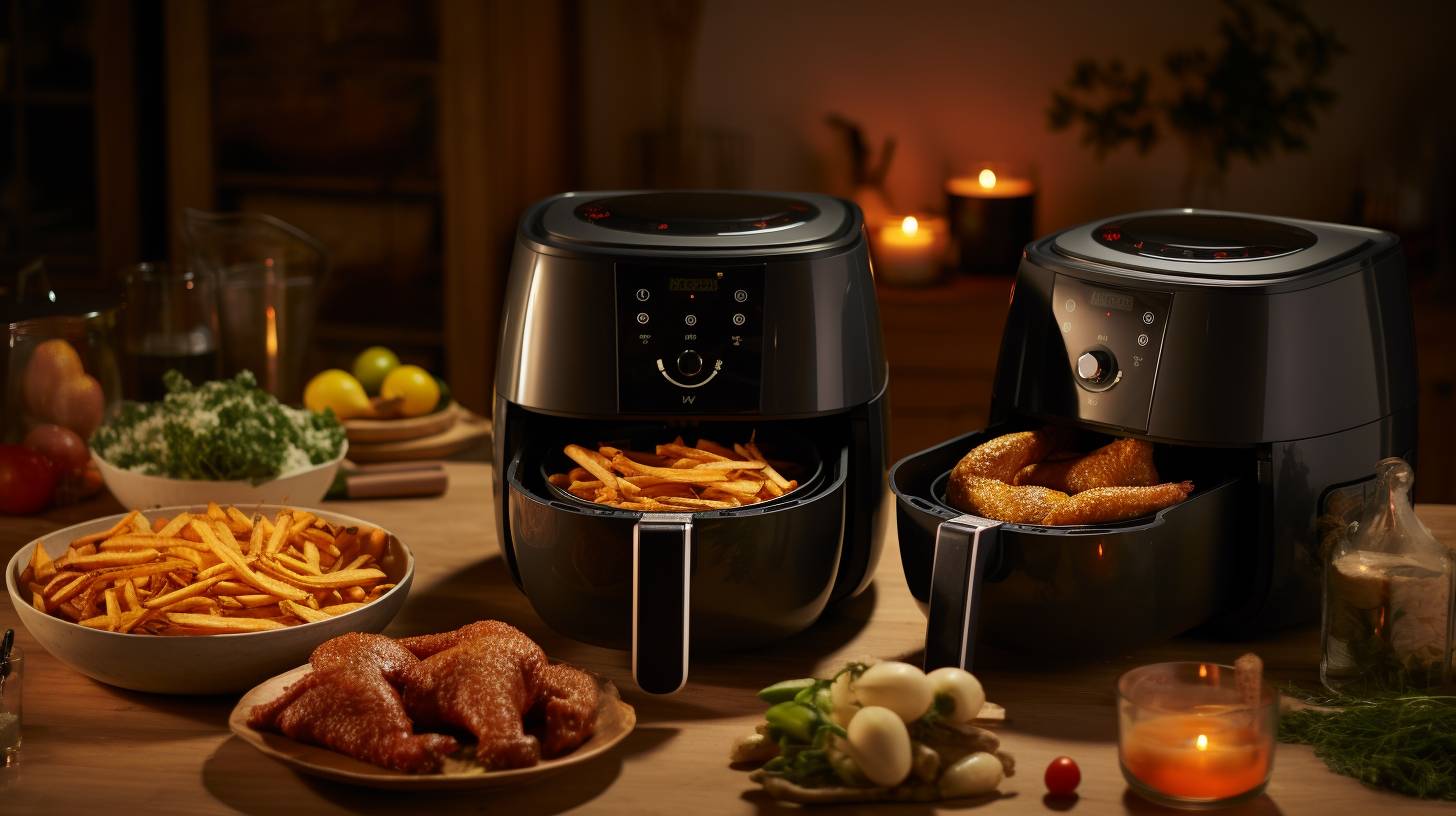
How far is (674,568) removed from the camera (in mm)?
1220

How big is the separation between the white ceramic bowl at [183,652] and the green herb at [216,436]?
379 mm

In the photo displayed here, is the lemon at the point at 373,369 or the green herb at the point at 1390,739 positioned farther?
the lemon at the point at 373,369

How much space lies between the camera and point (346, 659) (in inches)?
47.1

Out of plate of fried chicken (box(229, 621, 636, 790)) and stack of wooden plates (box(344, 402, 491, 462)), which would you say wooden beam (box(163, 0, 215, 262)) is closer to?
stack of wooden plates (box(344, 402, 491, 462))

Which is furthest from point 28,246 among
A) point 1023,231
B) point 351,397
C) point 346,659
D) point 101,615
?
point 346,659

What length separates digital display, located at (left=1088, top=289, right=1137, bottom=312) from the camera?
1399 mm

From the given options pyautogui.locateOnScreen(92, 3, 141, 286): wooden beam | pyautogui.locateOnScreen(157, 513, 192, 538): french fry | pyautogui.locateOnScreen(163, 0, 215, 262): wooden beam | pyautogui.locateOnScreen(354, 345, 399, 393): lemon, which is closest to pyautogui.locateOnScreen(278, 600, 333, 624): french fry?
pyautogui.locateOnScreen(157, 513, 192, 538): french fry

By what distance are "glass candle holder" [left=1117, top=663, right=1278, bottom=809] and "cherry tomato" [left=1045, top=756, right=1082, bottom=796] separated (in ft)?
0.12

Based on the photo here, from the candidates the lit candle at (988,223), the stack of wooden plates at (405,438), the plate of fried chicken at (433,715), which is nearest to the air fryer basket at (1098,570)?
the plate of fried chicken at (433,715)

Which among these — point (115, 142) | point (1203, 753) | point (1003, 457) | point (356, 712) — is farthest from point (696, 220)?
point (115, 142)

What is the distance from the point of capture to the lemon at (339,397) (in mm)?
2154

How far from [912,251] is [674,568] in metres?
2.16

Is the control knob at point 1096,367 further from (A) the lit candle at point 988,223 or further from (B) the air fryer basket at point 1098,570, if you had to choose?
(A) the lit candle at point 988,223

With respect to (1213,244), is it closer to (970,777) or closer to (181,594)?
(970,777)
